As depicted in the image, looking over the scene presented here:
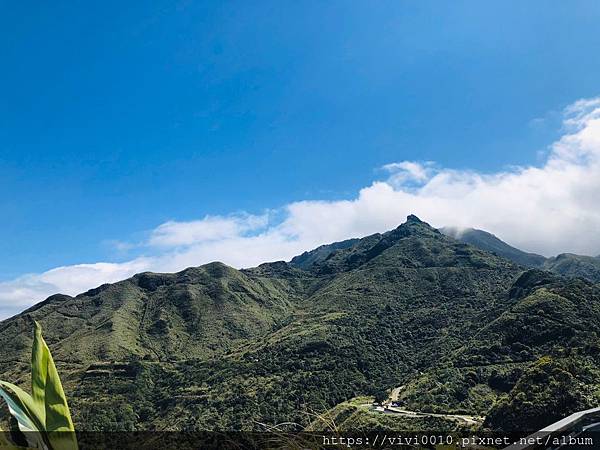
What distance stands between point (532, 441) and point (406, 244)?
88883 mm

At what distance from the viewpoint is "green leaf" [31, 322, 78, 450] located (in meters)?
1.06

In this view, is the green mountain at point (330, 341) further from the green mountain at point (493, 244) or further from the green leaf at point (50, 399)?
the green mountain at point (493, 244)

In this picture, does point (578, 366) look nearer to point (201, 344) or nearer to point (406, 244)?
point (201, 344)

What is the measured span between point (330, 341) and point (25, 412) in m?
53.9

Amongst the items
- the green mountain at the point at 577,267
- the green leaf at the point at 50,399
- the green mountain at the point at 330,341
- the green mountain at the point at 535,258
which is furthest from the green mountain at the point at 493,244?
the green leaf at the point at 50,399

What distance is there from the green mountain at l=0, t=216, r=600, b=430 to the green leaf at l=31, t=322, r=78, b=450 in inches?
30.1

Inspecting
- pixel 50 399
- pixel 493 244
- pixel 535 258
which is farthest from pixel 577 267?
pixel 50 399

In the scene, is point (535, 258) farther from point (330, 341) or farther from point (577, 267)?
point (330, 341)

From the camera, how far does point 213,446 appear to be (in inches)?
66.9

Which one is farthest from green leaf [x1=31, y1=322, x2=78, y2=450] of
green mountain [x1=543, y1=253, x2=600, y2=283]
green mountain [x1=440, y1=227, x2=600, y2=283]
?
green mountain [x1=543, y1=253, x2=600, y2=283]

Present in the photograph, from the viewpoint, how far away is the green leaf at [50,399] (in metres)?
1.06

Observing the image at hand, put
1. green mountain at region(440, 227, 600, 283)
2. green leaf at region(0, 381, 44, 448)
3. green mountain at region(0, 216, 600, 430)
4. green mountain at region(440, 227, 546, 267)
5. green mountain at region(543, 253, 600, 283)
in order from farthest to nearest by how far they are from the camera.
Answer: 1. green mountain at region(440, 227, 546, 267)
2. green mountain at region(440, 227, 600, 283)
3. green mountain at region(543, 253, 600, 283)
4. green mountain at region(0, 216, 600, 430)
5. green leaf at region(0, 381, 44, 448)

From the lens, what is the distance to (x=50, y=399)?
3.48ft

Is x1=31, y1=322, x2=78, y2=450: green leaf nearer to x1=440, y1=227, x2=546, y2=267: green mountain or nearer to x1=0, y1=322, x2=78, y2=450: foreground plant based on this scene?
x1=0, y1=322, x2=78, y2=450: foreground plant
